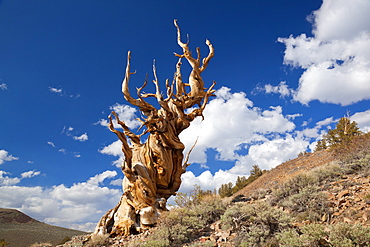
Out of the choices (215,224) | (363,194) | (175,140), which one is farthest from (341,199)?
(175,140)

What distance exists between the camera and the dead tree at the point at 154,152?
9859 millimetres

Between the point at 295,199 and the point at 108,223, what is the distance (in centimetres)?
707

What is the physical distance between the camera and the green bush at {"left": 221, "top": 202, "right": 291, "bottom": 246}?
6004 millimetres

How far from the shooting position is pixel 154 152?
1106cm

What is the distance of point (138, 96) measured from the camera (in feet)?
37.4

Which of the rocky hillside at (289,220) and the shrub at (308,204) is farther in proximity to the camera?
the shrub at (308,204)

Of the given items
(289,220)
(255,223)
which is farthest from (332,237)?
(255,223)

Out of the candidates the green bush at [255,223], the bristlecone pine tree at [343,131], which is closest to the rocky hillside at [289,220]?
the green bush at [255,223]

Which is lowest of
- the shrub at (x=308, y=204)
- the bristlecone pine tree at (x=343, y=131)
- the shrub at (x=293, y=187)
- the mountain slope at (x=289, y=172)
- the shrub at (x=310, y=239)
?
the shrub at (x=310, y=239)

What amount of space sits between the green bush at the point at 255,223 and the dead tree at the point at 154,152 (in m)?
3.47

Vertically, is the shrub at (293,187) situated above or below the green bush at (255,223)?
above

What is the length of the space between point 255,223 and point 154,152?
5.58 meters

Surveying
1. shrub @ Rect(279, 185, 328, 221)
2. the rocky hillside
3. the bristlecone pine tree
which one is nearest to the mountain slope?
the bristlecone pine tree

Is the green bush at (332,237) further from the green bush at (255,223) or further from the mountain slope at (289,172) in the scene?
the mountain slope at (289,172)
